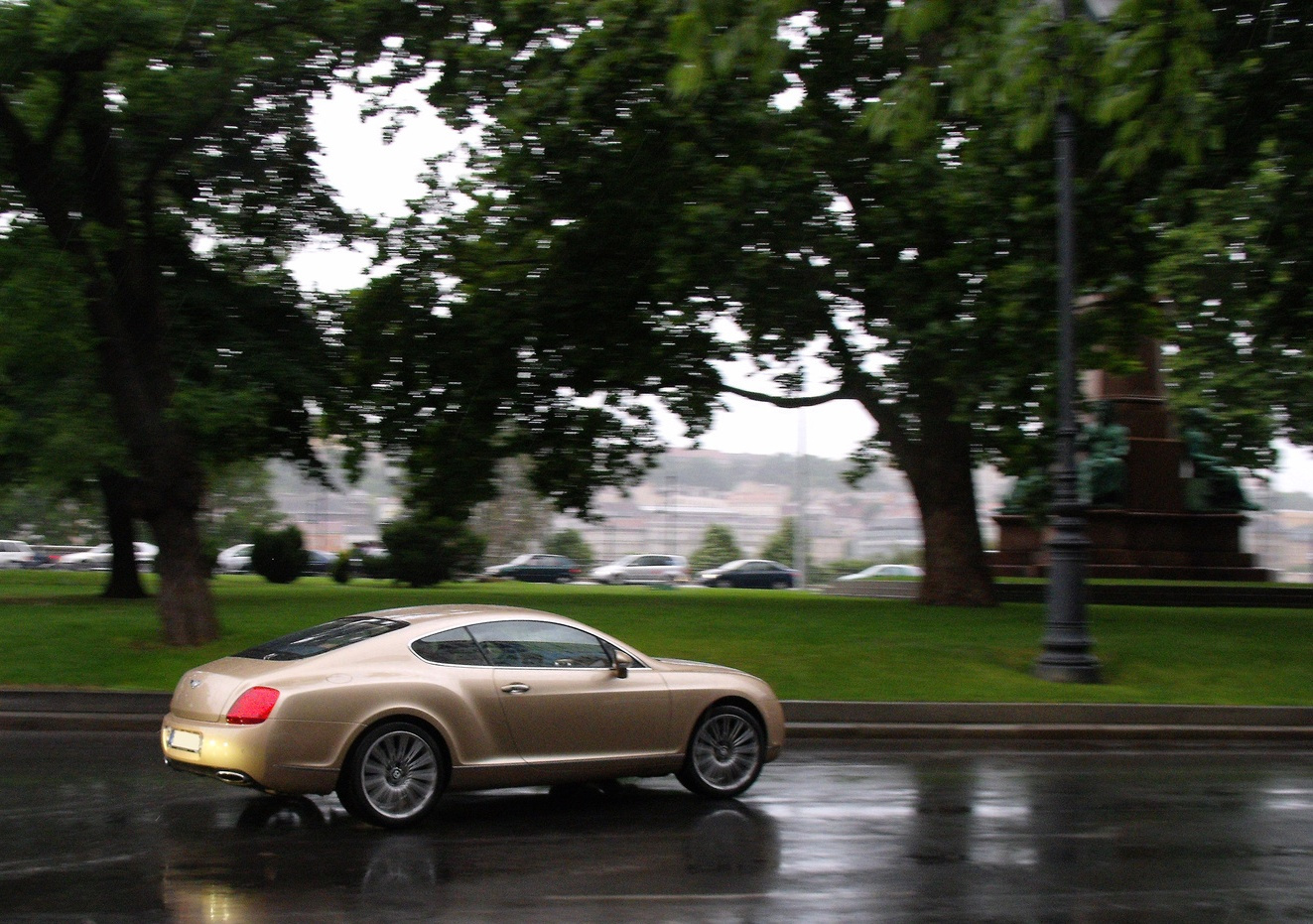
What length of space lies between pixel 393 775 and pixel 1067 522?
33.2 ft

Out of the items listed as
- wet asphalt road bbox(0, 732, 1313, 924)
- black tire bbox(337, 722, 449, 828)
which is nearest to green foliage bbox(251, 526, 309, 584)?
wet asphalt road bbox(0, 732, 1313, 924)

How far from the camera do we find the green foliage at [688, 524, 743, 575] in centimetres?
7424

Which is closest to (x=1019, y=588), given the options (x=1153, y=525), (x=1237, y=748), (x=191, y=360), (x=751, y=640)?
(x=1153, y=525)

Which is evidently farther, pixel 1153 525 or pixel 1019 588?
pixel 1153 525

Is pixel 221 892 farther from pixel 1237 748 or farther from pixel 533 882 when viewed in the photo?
pixel 1237 748

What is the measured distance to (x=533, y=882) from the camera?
6961mm

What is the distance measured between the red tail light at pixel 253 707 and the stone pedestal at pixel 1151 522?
27.9 m

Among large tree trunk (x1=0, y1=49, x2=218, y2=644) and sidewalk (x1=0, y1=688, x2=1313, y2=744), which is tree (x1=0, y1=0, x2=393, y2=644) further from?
sidewalk (x1=0, y1=688, x2=1313, y2=744)

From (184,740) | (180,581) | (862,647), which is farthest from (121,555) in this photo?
(184,740)

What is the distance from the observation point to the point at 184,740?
8305mm

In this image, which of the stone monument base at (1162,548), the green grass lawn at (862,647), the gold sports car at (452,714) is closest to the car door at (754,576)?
the stone monument base at (1162,548)

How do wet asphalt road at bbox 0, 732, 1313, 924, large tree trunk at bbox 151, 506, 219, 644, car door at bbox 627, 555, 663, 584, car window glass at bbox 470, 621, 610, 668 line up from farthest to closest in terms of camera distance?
car door at bbox 627, 555, 663, 584 → large tree trunk at bbox 151, 506, 219, 644 → car window glass at bbox 470, 621, 610, 668 → wet asphalt road at bbox 0, 732, 1313, 924

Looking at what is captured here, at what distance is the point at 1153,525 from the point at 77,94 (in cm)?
2671

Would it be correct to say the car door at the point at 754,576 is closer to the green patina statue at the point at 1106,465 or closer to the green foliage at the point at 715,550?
the green foliage at the point at 715,550
